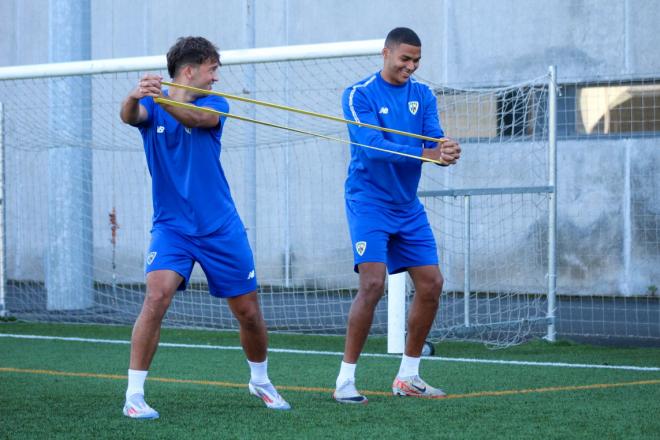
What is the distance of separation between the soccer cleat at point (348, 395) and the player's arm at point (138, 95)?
5.49 feet

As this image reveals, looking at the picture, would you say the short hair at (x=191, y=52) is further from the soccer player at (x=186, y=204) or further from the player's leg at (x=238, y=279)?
the player's leg at (x=238, y=279)

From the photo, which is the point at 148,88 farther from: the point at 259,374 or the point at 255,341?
the point at 259,374

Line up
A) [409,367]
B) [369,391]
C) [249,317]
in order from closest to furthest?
[249,317] < [409,367] < [369,391]

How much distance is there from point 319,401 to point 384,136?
1.39 m

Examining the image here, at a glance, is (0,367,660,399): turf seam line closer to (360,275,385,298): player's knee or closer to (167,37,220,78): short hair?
(360,275,385,298): player's knee

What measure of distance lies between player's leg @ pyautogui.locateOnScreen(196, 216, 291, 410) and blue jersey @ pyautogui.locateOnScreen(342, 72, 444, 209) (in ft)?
2.62

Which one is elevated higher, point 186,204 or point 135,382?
point 186,204

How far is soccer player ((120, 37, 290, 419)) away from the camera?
5.00 m

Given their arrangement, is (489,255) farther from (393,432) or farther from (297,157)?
(393,432)

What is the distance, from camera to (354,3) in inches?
622

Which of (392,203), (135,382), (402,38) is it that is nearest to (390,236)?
(392,203)

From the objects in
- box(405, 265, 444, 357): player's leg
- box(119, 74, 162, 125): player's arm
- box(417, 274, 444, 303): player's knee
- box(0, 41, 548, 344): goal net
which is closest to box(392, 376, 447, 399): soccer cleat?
box(405, 265, 444, 357): player's leg

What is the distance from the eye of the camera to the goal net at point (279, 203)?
11.3m

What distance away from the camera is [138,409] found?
487 centimetres
